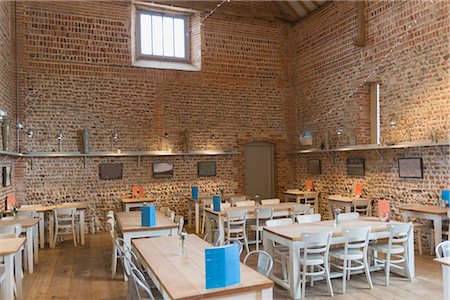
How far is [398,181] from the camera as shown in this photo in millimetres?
7840

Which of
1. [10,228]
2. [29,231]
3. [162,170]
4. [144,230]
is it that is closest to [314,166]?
[162,170]

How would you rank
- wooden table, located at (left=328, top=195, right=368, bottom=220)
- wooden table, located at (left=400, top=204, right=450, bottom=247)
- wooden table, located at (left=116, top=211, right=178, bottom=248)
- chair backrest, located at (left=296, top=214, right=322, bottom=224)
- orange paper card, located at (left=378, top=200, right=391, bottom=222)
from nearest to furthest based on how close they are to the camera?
wooden table, located at (left=116, top=211, right=178, bottom=248)
orange paper card, located at (left=378, top=200, right=391, bottom=222)
chair backrest, located at (left=296, top=214, right=322, bottom=224)
wooden table, located at (left=400, top=204, right=450, bottom=247)
wooden table, located at (left=328, top=195, right=368, bottom=220)

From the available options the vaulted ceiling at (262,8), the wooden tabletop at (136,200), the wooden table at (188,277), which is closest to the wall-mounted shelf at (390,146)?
the vaulted ceiling at (262,8)

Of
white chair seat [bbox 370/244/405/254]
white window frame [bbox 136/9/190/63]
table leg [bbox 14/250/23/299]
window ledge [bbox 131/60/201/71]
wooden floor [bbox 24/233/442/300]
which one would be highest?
white window frame [bbox 136/9/190/63]

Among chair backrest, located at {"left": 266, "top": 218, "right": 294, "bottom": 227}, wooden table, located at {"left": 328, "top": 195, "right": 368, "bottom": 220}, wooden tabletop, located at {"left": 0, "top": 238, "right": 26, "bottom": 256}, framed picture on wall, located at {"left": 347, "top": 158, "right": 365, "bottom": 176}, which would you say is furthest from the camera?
framed picture on wall, located at {"left": 347, "top": 158, "right": 365, "bottom": 176}

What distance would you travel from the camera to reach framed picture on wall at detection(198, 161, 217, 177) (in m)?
10.5

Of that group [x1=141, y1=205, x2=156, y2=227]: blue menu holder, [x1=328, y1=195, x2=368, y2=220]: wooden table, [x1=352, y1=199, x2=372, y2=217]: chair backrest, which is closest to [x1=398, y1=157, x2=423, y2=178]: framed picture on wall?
[x1=352, y1=199, x2=372, y2=217]: chair backrest

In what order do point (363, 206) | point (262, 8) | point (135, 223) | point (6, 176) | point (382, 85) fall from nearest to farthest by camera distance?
point (135, 223) → point (6, 176) → point (382, 85) → point (363, 206) → point (262, 8)

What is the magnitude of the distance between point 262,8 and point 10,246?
9792 millimetres

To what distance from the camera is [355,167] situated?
9.02 metres

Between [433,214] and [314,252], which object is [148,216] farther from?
[433,214]

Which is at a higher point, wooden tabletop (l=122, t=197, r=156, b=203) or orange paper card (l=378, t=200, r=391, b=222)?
orange paper card (l=378, t=200, r=391, b=222)

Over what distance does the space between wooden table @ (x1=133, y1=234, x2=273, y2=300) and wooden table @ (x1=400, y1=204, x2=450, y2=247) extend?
448cm

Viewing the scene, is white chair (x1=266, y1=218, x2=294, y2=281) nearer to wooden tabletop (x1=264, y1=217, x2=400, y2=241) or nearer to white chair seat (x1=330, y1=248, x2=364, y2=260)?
wooden tabletop (x1=264, y1=217, x2=400, y2=241)
